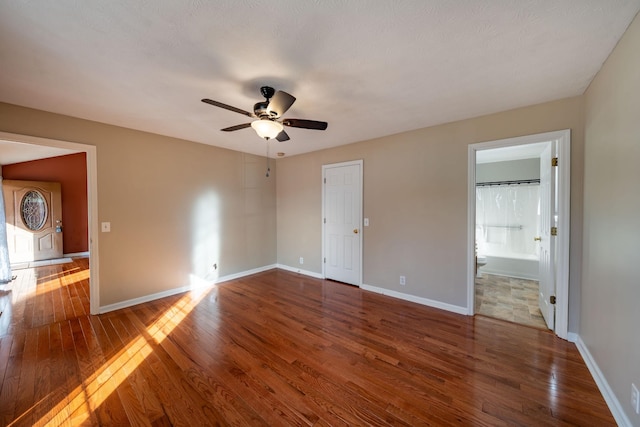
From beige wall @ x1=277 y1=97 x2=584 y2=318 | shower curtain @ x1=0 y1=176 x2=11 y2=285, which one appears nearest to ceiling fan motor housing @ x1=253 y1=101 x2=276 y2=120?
beige wall @ x1=277 y1=97 x2=584 y2=318

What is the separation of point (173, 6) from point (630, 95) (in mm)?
2711

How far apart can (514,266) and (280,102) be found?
5301 mm

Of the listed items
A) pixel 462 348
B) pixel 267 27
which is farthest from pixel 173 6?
pixel 462 348

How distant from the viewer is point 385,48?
168 cm

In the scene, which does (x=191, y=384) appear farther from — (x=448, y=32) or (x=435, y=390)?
(x=448, y=32)

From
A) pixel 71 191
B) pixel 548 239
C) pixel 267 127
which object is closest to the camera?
pixel 267 127

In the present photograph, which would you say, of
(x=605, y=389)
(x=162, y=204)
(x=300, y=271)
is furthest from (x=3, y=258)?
(x=605, y=389)

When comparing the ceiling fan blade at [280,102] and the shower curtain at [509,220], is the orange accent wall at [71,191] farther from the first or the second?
the shower curtain at [509,220]

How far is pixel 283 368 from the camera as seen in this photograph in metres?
2.08

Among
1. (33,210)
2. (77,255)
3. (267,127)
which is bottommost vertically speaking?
(77,255)

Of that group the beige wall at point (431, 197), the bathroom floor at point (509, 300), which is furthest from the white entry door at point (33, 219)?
the bathroom floor at point (509, 300)

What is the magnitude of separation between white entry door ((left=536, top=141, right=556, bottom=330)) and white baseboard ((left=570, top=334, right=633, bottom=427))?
489mm

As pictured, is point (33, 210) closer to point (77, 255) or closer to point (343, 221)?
point (77, 255)

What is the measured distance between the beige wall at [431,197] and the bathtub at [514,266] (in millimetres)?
2586
